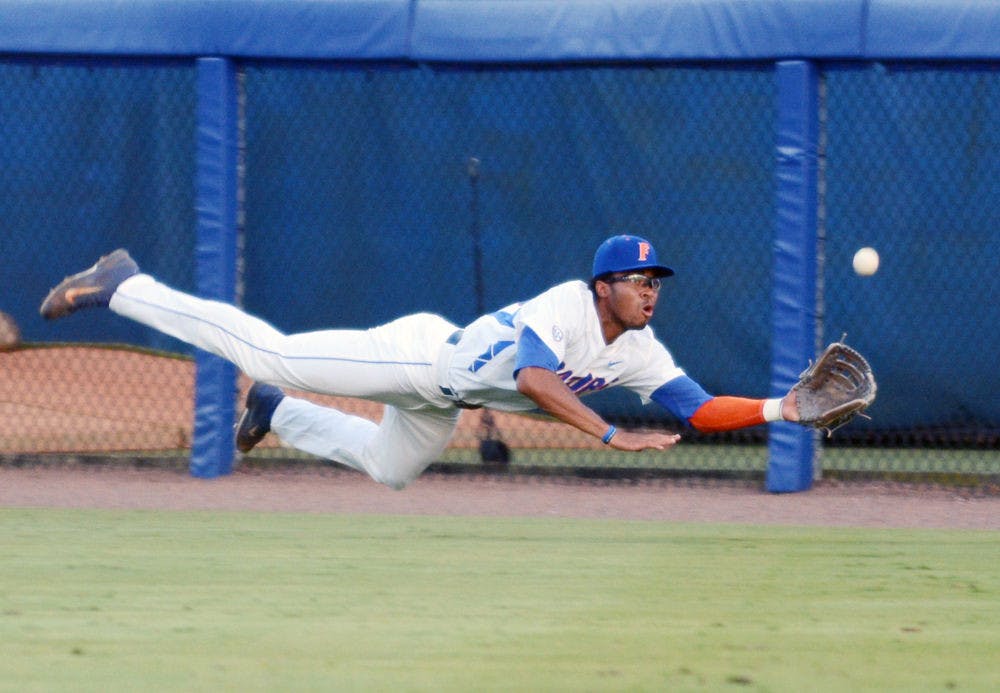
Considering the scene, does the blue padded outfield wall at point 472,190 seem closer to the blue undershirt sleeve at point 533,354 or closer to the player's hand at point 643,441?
the blue undershirt sleeve at point 533,354


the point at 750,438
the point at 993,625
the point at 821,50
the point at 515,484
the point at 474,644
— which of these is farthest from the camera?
the point at 750,438

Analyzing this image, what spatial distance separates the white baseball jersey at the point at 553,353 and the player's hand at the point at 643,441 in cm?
51

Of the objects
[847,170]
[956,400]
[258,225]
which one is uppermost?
[847,170]

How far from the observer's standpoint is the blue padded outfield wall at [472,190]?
949 cm

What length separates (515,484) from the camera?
30.6ft

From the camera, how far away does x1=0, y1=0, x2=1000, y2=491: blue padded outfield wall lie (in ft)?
31.1

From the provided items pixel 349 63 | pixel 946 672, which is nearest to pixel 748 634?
pixel 946 672

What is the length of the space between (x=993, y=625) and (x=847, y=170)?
5.72 meters

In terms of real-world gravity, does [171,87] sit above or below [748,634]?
above

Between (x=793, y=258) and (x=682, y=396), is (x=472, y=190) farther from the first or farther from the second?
(x=682, y=396)

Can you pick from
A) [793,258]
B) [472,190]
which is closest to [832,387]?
[793,258]

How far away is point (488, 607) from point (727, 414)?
1897 millimetres

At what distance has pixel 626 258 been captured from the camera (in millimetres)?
6125

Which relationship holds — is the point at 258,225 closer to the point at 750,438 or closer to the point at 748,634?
the point at 750,438
